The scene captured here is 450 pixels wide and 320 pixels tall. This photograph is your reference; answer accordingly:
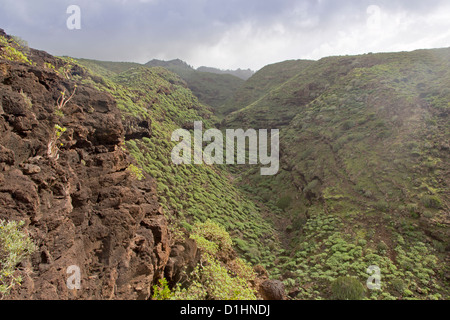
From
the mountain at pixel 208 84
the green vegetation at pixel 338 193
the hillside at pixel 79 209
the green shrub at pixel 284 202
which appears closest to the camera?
the hillside at pixel 79 209

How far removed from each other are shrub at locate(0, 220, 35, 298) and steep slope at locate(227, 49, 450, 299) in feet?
51.0

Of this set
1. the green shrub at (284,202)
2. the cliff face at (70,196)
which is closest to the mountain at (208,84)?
the green shrub at (284,202)

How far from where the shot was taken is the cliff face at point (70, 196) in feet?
20.2

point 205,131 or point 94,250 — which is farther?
point 205,131

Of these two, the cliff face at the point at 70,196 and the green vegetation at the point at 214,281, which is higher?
the cliff face at the point at 70,196

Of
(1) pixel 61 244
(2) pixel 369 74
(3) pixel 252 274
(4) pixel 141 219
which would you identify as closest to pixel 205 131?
(2) pixel 369 74

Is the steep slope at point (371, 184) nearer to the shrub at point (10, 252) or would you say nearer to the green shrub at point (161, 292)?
the green shrub at point (161, 292)

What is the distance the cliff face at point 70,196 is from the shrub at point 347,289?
11.2 m

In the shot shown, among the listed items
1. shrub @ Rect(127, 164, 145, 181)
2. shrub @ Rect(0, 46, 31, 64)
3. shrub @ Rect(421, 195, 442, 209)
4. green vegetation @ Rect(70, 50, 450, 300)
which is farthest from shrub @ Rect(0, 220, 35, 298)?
shrub @ Rect(421, 195, 442, 209)

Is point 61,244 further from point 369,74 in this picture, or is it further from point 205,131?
point 369,74

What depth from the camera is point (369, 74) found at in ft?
145

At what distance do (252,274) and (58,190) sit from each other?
41.1ft
